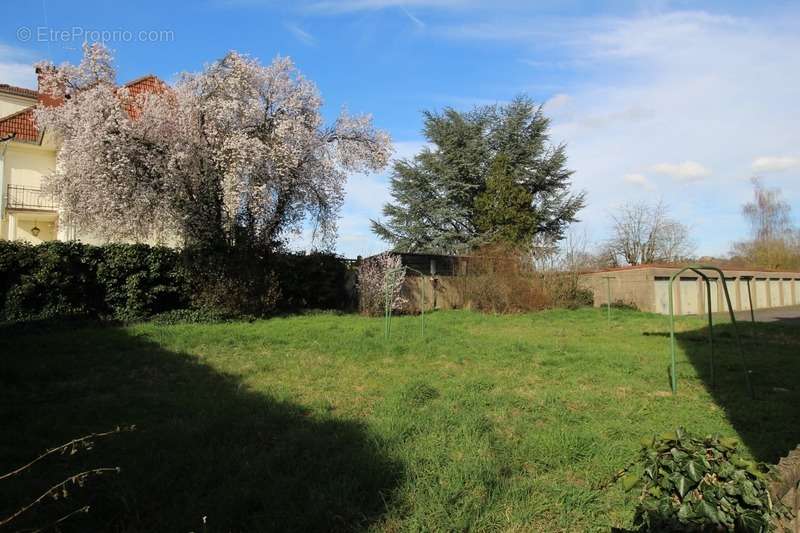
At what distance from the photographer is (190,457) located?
12.6 ft

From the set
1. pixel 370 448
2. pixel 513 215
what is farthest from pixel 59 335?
pixel 513 215

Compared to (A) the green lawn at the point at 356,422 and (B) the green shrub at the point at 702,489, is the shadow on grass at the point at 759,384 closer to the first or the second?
(A) the green lawn at the point at 356,422

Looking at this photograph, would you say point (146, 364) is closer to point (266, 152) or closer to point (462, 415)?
point (462, 415)

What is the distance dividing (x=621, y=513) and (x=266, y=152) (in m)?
12.2

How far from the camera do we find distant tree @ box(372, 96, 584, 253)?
1021 inches

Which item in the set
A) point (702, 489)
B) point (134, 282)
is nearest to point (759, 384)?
point (702, 489)

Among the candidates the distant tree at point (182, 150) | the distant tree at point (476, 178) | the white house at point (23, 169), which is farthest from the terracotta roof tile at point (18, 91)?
the distant tree at point (476, 178)

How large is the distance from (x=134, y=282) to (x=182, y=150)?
3.47 meters

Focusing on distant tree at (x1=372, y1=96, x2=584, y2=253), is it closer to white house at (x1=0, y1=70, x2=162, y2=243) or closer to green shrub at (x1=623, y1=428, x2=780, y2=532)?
white house at (x1=0, y1=70, x2=162, y2=243)

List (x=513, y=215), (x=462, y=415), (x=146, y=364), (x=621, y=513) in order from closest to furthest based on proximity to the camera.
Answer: (x=621, y=513)
(x=462, y=415)
(x=146, y=364)
(x=513, y=215)

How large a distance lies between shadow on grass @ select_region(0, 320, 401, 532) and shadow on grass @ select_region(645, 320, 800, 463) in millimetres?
3323

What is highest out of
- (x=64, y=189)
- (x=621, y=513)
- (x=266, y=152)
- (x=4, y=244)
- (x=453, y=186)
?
(x=453, y=186)

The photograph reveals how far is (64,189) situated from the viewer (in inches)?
505

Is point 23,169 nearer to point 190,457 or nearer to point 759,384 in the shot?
point 190,457
